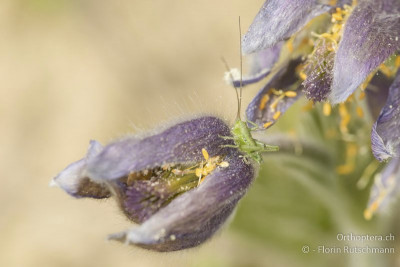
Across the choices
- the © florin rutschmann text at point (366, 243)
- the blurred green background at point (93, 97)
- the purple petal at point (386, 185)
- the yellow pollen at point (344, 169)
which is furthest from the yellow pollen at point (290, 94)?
the blurred green background at point (93, 97)

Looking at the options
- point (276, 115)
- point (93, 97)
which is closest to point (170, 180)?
point (276, 115)

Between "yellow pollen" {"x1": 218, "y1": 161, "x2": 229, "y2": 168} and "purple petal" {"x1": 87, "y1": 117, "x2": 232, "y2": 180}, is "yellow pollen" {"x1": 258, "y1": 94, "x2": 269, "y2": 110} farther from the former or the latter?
"yellow pollen" {"x1": 218, "y1": 161, "x2": 229, "y2": 168}

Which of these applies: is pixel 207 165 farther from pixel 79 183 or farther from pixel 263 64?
pixel 263 64

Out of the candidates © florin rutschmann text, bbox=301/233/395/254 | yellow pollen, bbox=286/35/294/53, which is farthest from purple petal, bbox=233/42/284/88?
© florin rutschmann text, bbox=301/233/395/254

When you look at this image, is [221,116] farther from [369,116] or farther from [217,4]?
[217,4]

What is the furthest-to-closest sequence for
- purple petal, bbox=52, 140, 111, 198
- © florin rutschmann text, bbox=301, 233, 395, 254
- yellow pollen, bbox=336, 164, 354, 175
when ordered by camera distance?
© florin rutschmann text, bbox=301, 233, 395, 254
yellow pollen, bbox=336, 164, 354, 175
purple petal, bbox=52, 140, 111, 198

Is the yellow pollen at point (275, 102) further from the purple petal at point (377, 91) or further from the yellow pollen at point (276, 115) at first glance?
the purple petal at point (377, 91)
